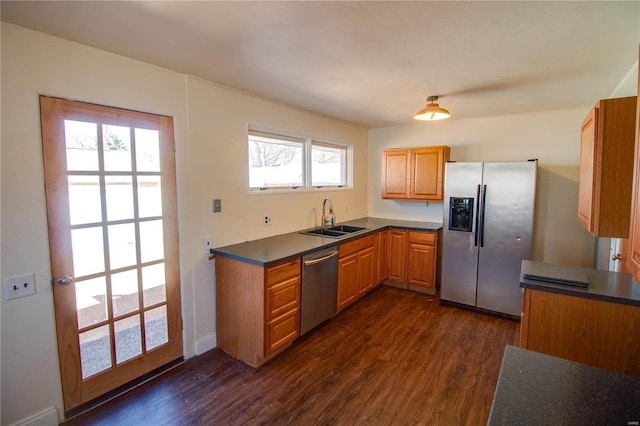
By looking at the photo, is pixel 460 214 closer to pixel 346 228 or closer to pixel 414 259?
pixel 414 259

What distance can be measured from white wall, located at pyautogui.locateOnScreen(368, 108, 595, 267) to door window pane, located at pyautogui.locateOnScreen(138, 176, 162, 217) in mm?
3411

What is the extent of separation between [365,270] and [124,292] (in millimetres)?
2577

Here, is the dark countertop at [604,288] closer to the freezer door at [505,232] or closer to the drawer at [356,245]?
the freezer door at [505,232]

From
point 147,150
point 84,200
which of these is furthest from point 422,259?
point 84,200

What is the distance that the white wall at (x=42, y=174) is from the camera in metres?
1.73

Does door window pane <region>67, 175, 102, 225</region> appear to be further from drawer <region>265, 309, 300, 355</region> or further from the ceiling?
drawer <region>265, 309, 300, 355</region>

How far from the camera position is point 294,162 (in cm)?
371

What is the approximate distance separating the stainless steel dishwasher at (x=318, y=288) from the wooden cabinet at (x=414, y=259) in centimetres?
134

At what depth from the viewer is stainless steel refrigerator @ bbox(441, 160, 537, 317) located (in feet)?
10.8

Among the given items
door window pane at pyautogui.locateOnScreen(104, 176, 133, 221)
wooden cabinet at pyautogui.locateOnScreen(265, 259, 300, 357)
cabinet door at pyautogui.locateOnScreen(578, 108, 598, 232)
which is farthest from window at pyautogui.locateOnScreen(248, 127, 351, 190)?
cabinet door at pyautogui.locateOnScreen(578, 108, 598, 232)

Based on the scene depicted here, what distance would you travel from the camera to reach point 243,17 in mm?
1613

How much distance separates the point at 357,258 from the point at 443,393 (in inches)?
66.1

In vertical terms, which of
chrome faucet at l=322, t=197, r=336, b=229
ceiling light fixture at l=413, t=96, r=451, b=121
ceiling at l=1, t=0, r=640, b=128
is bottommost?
chrome faucet at l=322, t=197, r=336, b=229

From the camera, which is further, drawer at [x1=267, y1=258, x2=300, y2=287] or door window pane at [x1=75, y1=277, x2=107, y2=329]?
drawer at [x1=267, y1=258, x2=300, y2=287]
